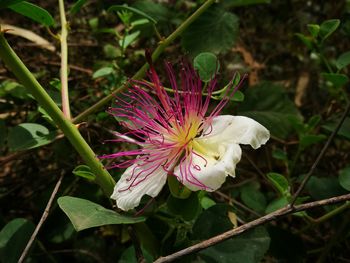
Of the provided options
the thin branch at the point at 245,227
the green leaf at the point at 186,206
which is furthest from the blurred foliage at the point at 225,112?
the thin branch at the point at 245,227

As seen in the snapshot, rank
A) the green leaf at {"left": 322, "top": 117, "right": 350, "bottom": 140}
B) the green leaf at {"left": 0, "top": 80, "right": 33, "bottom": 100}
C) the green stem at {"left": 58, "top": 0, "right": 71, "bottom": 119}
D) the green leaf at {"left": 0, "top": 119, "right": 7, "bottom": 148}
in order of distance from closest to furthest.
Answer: the green stem at {"left": 58, "top": 0, "right": 71, "bottom": 119}, the green leaf at {"left": 322, "top": 117, "right": 350, "bottom": 140}, the green leaf at {"left": 0, "top": 119, "right": 7, "bottom": 148}, the green leaf at {"left": 0, "top": 80, "right": 33, "bottom": 100}

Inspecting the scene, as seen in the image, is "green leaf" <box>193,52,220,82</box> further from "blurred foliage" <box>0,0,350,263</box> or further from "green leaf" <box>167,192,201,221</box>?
"green leaf" <box>167,192,201,221</box>

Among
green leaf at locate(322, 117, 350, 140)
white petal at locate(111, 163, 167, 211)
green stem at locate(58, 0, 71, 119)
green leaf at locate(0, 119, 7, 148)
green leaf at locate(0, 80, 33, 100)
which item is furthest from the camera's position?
green leaf at locate(0, 80, 33, 100)

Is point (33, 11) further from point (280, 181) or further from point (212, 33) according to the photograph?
point (280, 181)

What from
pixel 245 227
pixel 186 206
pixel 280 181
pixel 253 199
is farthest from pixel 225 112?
pixel 245 227

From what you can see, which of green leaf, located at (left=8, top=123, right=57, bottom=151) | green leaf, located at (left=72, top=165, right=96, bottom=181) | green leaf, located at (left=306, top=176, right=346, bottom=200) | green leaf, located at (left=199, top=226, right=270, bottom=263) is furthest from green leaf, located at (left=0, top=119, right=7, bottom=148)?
green leaf, located at (left=306, top=176, right=346, bottom=200)

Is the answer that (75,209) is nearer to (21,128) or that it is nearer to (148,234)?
(148,234)

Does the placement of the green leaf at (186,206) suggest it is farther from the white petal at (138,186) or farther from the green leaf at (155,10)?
the green leaf at (155,10)
